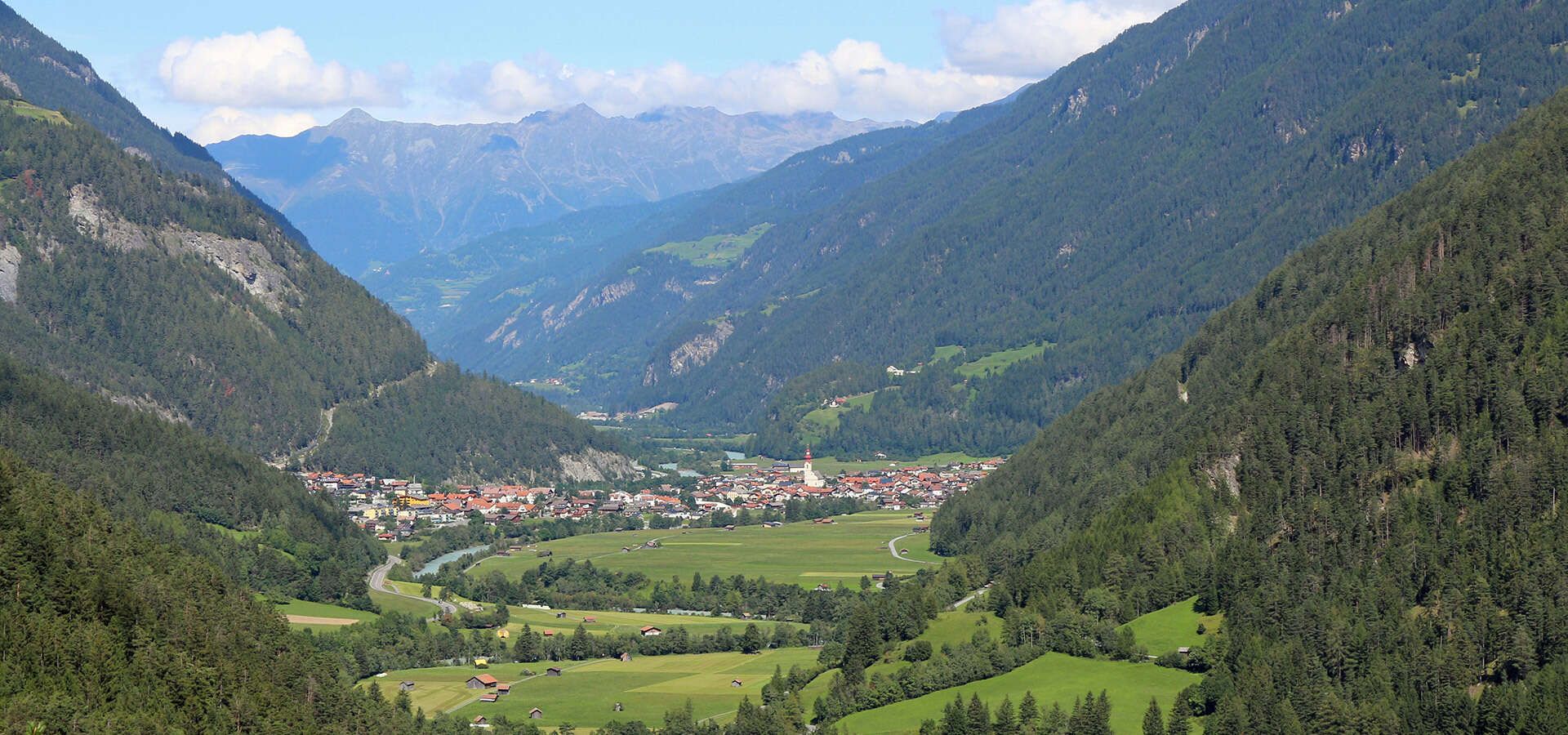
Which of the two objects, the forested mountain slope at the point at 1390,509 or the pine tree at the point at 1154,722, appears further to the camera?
the forested mountain slope at the point at 1390,509

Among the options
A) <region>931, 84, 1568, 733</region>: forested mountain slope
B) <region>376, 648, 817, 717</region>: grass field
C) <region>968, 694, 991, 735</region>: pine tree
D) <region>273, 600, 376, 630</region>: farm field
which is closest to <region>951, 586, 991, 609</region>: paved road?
<region>931, 84, 1568, 733</region>: forested mountain slope

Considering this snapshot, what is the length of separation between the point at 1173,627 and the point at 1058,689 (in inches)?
614

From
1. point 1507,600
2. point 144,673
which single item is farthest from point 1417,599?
point 144,673

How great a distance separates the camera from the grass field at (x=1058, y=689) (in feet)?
438

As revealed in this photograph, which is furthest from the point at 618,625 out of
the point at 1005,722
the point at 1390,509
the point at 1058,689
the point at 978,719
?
the point at 1390,509

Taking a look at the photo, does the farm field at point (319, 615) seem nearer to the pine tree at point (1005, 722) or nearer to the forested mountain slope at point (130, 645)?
the forested mountain slope at point (130, 645)

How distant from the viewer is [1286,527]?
155875 mm

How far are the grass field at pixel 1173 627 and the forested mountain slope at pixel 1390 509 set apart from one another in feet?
4.95

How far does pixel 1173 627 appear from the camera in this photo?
149 m

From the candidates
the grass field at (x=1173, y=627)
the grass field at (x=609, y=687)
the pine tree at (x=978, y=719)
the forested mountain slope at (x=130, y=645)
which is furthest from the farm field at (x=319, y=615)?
the grass field at (x=1173, y=627)

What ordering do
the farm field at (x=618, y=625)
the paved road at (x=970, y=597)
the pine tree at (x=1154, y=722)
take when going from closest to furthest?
the pine tree at (x=1154, y=722) → the paved road at (x=970, y=597) → the farm field at (x=618, y=625)

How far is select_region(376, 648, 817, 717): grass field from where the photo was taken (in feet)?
491

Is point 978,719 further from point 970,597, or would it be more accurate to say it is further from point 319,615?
point 319,615

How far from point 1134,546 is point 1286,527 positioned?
1443 cm
